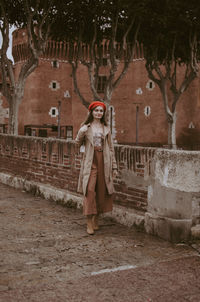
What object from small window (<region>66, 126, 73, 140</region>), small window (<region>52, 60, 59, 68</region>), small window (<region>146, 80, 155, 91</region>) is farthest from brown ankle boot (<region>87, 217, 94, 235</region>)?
small window (<region>52, 60, 59, 68</region>)

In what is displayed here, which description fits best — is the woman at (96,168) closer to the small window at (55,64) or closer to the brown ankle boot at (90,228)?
the brown ankle boot at (90,228)

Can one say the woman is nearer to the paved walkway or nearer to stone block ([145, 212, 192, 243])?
the paved walkway

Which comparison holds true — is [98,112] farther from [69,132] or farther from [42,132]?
[69,132]

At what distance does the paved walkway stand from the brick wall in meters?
0.57

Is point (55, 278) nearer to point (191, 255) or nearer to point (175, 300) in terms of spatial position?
point (175, 300)

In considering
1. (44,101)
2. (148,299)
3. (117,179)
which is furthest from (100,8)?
(44,101)

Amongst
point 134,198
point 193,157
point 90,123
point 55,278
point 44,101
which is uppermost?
point 44,101

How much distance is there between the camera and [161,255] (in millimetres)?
4320

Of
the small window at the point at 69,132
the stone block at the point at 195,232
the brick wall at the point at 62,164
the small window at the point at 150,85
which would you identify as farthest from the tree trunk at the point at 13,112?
the small window at the point at 69,132

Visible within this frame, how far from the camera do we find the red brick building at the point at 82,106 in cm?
3353

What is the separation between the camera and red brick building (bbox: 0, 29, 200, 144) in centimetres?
3353

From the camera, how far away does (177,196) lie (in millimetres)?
4902

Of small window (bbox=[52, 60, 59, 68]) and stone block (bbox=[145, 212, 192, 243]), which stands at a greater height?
small window (bbox=[52, 60, 59, 68])

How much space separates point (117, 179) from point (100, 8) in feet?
41.9
